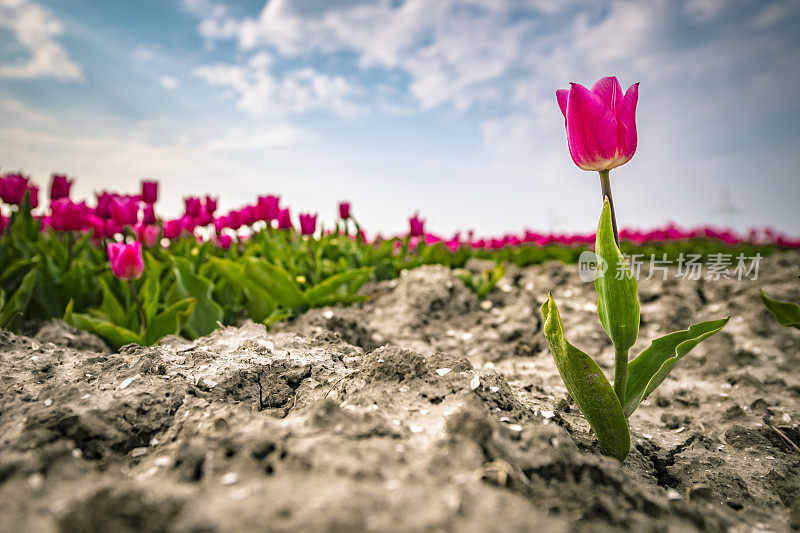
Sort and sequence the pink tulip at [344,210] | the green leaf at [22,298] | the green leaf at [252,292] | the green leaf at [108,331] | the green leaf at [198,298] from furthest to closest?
the pink tulip at [344,210]
the green leaf at [252,292]
the green leaf at [198,298]
the green leaf at [22,298]
the green leaf at [108,331]

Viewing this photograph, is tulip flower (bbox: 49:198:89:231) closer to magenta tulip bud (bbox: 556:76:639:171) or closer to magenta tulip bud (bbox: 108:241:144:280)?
magenta tulip bud (bbox: 108:241:144:280)

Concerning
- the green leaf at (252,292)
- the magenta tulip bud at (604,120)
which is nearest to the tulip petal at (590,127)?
the magenta tulip bud at (604,120)

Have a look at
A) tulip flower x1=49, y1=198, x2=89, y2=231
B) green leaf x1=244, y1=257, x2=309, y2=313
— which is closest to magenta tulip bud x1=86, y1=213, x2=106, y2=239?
tulip flower x1=49, y1=198, x2=89, y2=231

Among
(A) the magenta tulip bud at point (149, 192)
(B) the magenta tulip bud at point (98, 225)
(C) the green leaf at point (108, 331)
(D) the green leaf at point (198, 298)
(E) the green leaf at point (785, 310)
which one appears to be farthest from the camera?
(A) the magenta tulip bud at point (149, 192)

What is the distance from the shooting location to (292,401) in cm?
163

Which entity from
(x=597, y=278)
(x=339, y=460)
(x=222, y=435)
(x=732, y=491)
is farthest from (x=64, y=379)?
(x=732, y=491)

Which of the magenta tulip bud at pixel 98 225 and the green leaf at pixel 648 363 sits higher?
the magenta tulip bud at pixel 98 225

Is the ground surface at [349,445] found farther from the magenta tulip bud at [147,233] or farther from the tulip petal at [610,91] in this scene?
the magenta tulip bud at [147,233]

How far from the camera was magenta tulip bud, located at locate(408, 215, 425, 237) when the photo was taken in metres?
4.73

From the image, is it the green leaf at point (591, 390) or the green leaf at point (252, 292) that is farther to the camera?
the green leaf at point (252, 292)

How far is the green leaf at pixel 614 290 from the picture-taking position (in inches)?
56.1

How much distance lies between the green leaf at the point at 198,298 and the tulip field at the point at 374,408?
0.01 meters

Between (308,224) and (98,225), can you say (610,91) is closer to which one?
(308,224)

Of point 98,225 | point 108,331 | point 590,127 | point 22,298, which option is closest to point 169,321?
point 108,331
